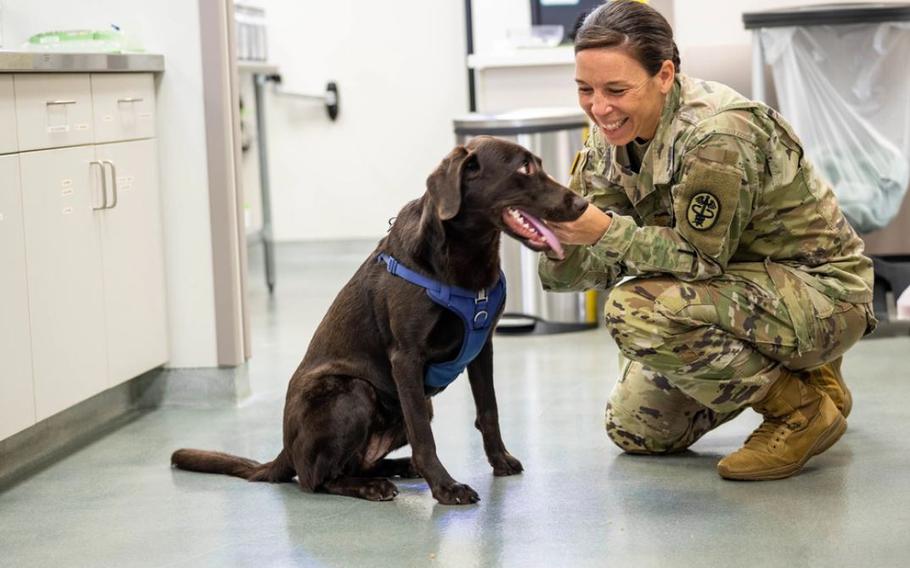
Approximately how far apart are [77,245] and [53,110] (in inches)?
13.7

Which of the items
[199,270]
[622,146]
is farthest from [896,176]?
[199,270]

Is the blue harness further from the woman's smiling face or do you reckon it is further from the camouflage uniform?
the woman's smiling face

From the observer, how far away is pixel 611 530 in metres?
2.23

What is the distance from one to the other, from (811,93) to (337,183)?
137 inches

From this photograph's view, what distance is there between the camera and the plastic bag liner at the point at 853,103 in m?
4.25

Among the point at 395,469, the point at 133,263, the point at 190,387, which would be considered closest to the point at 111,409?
the point at 190,387

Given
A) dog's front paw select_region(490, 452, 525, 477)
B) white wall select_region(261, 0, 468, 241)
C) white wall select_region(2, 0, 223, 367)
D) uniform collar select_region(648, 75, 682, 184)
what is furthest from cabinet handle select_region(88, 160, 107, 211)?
white wall select_region(261, 0, 468, 241)

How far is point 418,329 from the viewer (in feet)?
7.84

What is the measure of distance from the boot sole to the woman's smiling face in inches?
28.8

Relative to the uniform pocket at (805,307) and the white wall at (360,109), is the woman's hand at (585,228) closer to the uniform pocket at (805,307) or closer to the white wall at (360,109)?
the uniform pocket at (805,307)

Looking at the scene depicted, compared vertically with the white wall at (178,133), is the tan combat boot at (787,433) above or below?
below

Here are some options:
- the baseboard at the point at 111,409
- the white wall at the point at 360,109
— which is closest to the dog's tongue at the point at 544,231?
the baseboard at the point at 111,409

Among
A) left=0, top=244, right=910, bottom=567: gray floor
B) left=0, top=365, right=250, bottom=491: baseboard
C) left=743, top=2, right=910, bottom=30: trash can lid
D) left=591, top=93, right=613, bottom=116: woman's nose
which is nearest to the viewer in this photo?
left=0, top=244, right=910, bottom=567: gray floor

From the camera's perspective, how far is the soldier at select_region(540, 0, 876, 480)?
92.5 inches
